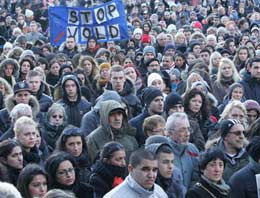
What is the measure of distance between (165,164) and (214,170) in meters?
0.45

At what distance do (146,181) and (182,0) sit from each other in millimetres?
24469

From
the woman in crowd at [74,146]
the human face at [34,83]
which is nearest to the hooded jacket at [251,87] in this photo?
the human face at [34,83]

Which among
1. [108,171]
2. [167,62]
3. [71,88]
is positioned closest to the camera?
[108,171]

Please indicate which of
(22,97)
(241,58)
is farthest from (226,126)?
(241,58)

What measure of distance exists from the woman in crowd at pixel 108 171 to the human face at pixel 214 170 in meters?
0.81

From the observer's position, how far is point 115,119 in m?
8.63

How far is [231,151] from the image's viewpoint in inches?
303

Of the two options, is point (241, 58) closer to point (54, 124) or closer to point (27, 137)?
point (54, 124)

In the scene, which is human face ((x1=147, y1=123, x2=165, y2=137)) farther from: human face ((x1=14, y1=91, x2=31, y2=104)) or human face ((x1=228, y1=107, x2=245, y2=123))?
human face ((x1=14, y1=91, x2=31, y2=104))

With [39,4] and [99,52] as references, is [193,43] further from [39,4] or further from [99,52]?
[39,4]

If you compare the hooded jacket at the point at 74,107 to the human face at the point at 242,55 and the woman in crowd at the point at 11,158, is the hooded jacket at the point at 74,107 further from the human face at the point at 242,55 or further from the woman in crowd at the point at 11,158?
the human face at the point at 242,55

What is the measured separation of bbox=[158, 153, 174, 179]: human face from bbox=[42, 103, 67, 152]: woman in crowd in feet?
8.33

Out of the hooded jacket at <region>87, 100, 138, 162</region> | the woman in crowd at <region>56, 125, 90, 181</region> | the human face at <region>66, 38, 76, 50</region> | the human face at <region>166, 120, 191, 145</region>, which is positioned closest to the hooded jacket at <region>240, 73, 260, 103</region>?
the hooded jacket at <region>87, 100, 138, 162</region>

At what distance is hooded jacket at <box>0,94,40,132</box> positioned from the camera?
976 centimetres
